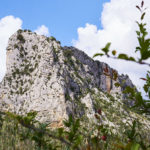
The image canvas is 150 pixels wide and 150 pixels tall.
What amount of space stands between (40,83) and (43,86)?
102 centimetres

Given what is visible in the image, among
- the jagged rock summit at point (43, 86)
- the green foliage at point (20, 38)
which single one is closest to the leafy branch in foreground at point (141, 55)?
the jagged rock summit at point (43, 86)

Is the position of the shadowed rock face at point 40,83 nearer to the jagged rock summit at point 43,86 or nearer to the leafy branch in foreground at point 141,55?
the jagged rock summit at point 43,86

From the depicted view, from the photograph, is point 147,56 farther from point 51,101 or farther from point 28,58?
point 28,58

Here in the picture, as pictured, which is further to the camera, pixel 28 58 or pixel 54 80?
pixel 28 58

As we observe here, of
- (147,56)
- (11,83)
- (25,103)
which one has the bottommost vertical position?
(147,56)

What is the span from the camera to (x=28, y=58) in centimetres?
4956

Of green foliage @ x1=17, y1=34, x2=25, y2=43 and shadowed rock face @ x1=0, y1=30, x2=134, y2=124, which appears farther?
green foliage @ x1=17, y1=34, x2=25, y2=43

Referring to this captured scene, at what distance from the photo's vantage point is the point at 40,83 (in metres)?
45.3

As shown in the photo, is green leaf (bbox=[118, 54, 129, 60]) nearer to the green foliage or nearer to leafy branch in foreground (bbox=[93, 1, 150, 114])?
leafy branch in foreground (bbox=[93, 1, 150, 114])

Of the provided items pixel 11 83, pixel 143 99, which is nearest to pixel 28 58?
pixel 11 83

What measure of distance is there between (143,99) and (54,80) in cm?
4347

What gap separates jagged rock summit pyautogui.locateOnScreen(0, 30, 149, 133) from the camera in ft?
137

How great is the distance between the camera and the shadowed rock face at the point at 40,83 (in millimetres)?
41875

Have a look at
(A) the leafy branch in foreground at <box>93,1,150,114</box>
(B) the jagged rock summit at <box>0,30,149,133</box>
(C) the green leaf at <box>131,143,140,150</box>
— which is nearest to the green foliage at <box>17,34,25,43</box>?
(B) the jagged rock summit at <box>0,30,149,133</box>
